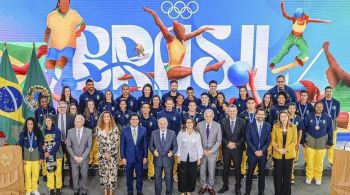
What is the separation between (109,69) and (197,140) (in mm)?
3227

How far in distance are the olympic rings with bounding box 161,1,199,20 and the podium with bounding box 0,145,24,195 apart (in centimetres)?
402

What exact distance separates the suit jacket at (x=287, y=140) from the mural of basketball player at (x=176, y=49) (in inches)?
111

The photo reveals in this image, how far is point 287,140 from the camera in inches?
227

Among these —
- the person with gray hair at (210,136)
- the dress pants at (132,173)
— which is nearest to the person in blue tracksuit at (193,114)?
the person with gray hair at (210,136)

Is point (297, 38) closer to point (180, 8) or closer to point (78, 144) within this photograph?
point (180, 8)

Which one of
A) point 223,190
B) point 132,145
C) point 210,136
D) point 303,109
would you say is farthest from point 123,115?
point 303,109

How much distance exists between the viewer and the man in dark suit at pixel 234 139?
5980 millimetres

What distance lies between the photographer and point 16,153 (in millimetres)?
5465

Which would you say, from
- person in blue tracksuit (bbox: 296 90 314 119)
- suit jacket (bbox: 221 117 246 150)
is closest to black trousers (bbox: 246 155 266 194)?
suit jacket (bbox: 221 117 246 150)

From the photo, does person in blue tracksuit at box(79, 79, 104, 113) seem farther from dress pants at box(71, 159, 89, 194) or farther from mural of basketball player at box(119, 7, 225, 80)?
dress pants at box(71, 159, 89, 194)

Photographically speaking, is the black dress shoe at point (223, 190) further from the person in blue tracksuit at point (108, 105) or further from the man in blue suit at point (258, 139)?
the person in blue tracksuit at point (108, 105)

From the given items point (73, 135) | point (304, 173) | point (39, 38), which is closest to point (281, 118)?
point (304, 173)

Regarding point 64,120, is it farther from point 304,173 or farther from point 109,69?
point 304,173

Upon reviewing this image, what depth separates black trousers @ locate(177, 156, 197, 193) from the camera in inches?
230
